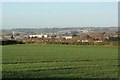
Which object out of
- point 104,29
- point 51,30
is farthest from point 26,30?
point 104,29

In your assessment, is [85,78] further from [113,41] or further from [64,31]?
[64,31]

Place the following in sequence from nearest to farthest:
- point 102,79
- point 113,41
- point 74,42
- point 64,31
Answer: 1. point 102,79
2. point 113,41
3. point 74,42
4. point 64,31

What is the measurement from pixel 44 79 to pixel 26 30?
441 feet

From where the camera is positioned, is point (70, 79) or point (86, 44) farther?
point (86, 44)

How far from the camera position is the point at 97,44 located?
92.1 meters

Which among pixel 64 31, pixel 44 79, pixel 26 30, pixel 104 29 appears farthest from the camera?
pixel 64 31

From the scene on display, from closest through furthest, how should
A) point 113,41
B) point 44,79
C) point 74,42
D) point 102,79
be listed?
point 44,79 < point 102,79 < point 113,41 < point 74,42

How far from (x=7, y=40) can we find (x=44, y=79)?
76.5 metres

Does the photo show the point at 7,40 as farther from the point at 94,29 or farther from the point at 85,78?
the point at 85,78

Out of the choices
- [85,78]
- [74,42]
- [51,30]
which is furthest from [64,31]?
[85,78]

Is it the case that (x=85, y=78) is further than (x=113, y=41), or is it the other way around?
(x=113, y=41)

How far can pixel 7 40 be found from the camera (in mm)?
91938

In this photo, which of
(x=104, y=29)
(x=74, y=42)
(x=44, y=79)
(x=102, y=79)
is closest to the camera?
(x=44, y=79)

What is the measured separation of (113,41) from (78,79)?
74034 millimetres
